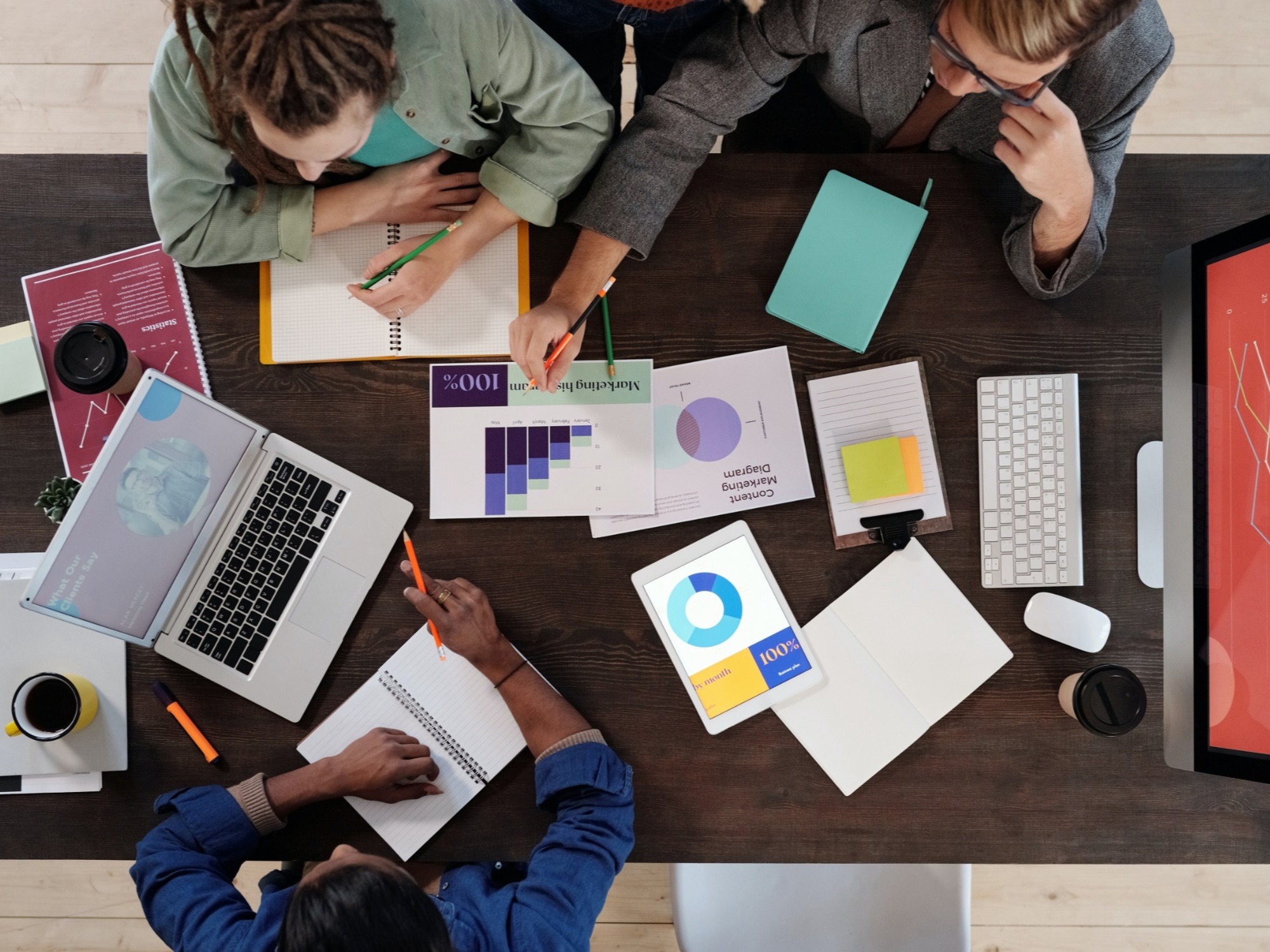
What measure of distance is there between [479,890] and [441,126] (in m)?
0.99

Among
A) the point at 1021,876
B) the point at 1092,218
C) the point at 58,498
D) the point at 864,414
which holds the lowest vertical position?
the point at 1021,876

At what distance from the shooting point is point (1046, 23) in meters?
0.85

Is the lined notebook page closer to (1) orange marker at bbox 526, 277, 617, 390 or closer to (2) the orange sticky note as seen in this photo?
(2) the orange sticky note

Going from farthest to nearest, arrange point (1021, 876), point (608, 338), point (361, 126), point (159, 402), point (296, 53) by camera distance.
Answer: point (1021, 876)
point (608, 338)
point (159, 402)
point (361, 126)
point (296, 53)

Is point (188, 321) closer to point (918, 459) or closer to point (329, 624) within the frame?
point (329, 624)

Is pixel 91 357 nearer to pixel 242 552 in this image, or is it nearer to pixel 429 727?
pixel 242 552

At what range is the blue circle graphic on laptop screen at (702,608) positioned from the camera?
1.15 meters

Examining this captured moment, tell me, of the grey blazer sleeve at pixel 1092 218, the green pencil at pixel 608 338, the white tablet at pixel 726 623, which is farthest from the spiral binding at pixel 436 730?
the grey blazer sleeve at pixel 1092 218

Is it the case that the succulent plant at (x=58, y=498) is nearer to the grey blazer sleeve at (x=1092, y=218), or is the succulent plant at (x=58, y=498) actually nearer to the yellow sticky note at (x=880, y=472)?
the yellow sticky note at (x=880, y=472)

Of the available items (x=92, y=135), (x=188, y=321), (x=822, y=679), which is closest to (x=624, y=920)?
(x=822, y=679)

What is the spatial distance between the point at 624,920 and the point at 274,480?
4.23 feet

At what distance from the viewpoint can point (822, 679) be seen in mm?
1142

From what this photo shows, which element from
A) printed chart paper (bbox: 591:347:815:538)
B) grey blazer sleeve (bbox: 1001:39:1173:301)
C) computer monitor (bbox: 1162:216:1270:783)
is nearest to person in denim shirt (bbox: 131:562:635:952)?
printed chart paper (bbox: 591:347:815:538)

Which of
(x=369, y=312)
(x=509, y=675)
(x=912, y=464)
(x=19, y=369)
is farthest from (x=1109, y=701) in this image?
(x=19, y=369)
